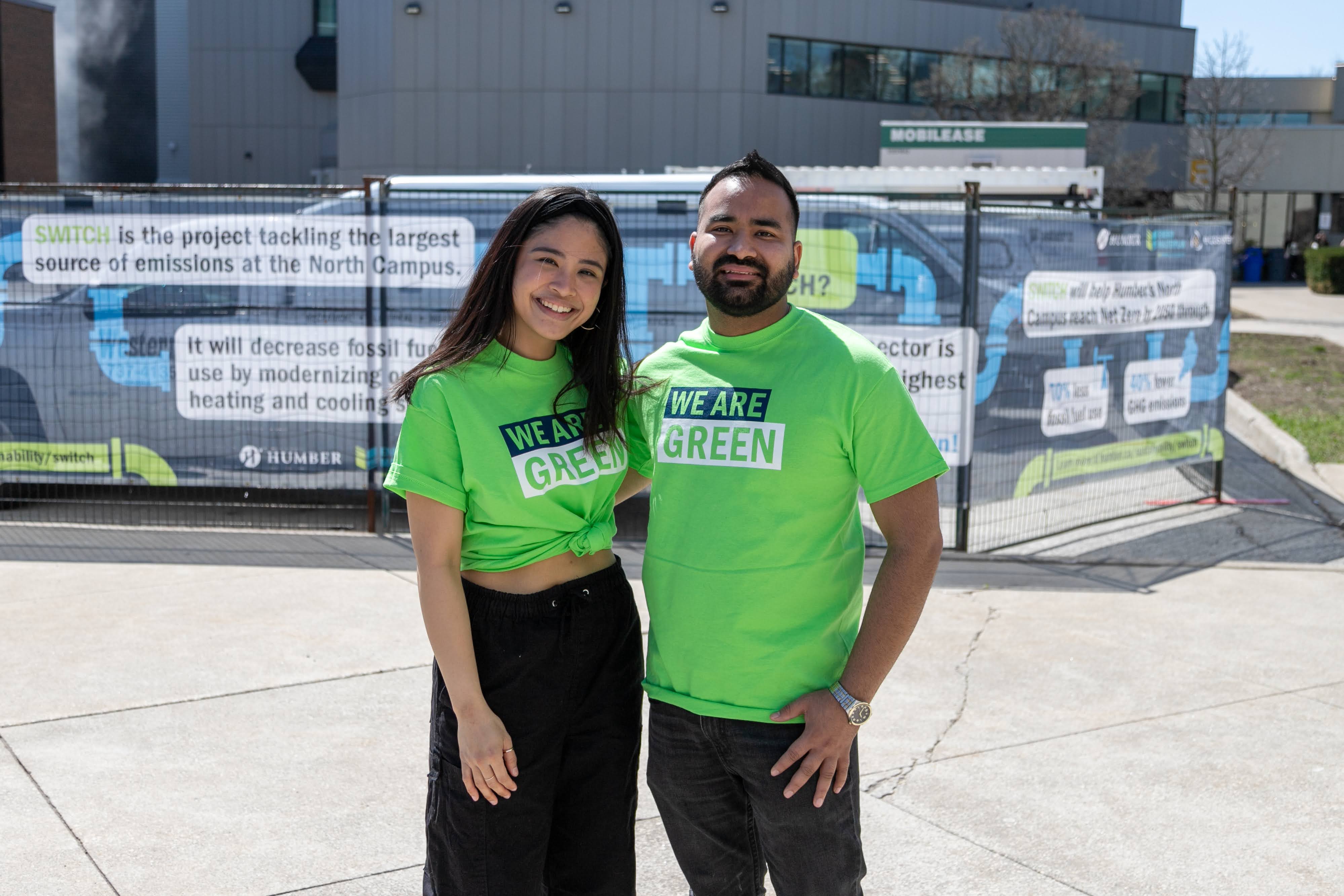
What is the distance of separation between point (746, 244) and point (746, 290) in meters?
0.09

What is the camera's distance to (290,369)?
7574 millimetres

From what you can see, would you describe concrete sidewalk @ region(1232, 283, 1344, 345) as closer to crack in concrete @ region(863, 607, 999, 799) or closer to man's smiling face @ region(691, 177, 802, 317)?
Result: crack in concrete @ region(863, 607, 999, 799)

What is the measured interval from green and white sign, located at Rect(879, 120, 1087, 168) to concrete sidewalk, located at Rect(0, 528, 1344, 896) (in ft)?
33.8

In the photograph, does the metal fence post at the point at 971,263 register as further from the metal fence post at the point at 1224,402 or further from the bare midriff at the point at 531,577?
the bare midriff at the point at 531,577

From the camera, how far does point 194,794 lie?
3.93 meters

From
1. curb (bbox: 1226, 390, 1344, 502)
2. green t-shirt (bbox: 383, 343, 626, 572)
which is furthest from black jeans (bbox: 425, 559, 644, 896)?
curb (bbox: 1226, 390, 1344, 502)

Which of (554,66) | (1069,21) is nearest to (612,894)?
(554,66)

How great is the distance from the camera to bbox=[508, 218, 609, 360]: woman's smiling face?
242 cm

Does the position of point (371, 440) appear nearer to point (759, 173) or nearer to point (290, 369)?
point (290, 369)

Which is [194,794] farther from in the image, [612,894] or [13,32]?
[13,32]

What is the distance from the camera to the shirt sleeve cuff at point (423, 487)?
2.29 meters

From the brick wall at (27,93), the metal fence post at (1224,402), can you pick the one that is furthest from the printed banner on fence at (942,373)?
the brick wall at (27,93)

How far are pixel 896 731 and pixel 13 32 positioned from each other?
39094mm

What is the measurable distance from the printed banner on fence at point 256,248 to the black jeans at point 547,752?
5.26 m
